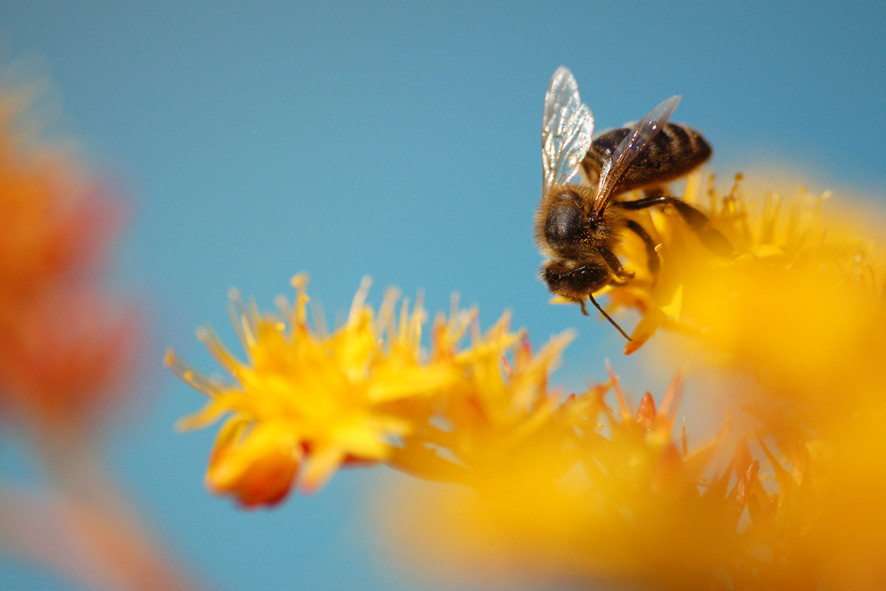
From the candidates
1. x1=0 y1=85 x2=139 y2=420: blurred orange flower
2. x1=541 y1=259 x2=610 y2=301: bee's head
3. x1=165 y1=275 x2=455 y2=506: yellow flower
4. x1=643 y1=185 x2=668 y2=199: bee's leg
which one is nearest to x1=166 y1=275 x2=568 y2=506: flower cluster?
x1=165 y1=275 x2=455 y2=506: yellow flower

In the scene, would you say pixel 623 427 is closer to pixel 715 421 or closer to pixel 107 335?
pixel 715 421

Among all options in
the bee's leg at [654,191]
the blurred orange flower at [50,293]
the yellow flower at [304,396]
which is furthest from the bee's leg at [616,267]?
the blurred orange flower at [50,293]

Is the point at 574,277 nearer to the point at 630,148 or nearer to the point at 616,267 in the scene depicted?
the point at 616,267

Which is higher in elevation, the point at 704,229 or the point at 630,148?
the point at 630,148

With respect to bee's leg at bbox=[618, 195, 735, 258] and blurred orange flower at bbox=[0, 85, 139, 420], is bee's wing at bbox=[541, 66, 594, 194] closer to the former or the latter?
bee's leg at bbox=[618, 195, 735, 258]

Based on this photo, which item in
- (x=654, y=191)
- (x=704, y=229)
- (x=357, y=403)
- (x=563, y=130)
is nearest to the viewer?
(x=357, y=403)

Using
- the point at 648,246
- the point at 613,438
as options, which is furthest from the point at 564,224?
the point at 613,438

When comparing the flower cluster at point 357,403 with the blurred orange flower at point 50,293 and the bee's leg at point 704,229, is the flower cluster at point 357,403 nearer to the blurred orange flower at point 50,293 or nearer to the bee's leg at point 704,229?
the bee's leg at point 704,229
